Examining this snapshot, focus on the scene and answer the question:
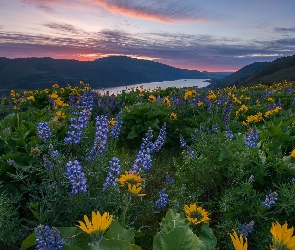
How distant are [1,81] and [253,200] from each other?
201078 millimetres

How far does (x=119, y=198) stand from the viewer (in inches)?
101

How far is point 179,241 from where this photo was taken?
5.51 feet

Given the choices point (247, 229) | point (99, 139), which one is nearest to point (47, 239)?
point (99, 139)

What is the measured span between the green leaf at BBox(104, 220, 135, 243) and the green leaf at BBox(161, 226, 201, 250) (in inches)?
16.5

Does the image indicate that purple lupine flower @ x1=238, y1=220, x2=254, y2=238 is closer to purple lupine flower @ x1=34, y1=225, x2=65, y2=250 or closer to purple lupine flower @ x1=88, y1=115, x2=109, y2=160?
purple lupine flower @ x1=34, y1=225, x2=65, y2=250

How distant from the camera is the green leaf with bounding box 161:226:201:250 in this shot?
5.48ft

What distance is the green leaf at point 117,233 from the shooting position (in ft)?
6.48

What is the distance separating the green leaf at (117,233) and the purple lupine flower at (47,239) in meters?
0.34

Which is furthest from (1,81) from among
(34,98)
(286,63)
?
(34,98)

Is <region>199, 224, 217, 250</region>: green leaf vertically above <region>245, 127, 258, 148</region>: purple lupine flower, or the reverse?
<region>245, 127, 258, 148</region>: purple lupine flower

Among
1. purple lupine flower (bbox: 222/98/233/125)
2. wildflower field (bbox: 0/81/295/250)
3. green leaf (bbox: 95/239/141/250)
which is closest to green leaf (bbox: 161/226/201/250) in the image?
wildflower field (bbox: 0/81/295/250)

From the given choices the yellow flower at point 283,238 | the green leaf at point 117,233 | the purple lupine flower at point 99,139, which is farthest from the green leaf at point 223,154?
the yellow flower at point 283,238

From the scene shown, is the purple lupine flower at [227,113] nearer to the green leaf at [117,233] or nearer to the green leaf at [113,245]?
the green leaf at [117,233]

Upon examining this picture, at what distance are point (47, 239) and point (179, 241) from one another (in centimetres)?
79
